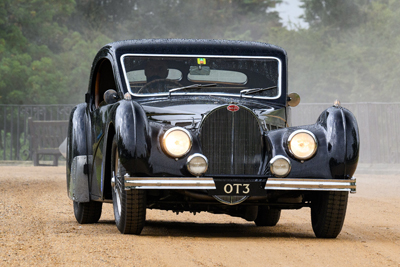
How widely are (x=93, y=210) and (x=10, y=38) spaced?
26.1 metres

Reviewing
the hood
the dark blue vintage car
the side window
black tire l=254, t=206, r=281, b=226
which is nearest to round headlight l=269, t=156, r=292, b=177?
the dark blue vintage car

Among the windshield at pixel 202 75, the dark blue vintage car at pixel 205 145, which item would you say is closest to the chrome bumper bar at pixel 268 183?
the dark blue vintage car at pixel 205 145

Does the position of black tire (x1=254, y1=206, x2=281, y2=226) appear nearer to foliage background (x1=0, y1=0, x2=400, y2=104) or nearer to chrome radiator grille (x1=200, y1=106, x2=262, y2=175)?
chrome radiator grille (x1=200, y1=106, x2=262, y2=175)

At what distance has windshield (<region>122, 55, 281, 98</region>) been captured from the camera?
7.41 meters

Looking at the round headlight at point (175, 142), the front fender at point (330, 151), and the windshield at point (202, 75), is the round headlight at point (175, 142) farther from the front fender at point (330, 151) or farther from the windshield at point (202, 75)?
the windshield at point (202, 75)

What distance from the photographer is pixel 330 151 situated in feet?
20.7

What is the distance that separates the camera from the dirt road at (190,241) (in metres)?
5.10

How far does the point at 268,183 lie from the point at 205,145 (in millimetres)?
660

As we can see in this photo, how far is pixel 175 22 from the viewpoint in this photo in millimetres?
42188

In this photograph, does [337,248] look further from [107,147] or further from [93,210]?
[93,210]

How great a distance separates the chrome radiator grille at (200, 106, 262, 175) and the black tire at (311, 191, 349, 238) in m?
0.68

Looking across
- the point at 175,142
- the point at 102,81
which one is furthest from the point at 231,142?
the point at 102,81

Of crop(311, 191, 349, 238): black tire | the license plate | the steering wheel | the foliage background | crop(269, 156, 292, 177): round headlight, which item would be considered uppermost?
the foliage background

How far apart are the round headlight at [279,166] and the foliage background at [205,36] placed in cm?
2611
